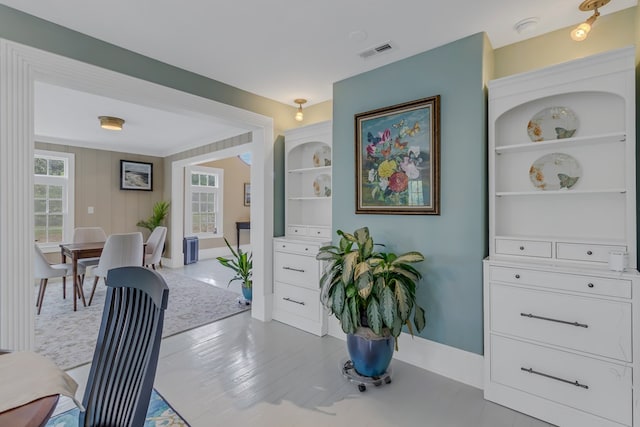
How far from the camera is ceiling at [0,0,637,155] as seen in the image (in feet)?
6.54

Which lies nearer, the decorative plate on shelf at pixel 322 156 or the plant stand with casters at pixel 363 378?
the plant stand with casters at pixel 363 378

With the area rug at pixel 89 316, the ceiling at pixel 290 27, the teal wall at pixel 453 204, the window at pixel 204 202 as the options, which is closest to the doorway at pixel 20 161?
the ceiling at pixel 290 27

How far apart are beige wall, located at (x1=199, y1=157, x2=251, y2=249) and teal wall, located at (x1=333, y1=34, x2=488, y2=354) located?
5960 mm

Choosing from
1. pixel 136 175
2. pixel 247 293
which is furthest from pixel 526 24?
pixel 136 175

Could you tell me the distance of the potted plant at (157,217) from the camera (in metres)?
6.65

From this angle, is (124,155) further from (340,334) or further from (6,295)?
(340,334)

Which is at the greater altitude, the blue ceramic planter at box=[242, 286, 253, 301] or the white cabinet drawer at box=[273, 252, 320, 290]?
the white cabinet drawer at box=[273, 252, 320, 290]

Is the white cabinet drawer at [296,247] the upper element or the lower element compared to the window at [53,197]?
lower

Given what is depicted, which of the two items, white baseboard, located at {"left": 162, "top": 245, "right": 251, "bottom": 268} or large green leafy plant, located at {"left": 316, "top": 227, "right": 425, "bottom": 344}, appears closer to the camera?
large green leafy plant, located at {"left": 316, "top": 227, "right": 425, "bottom": 344}

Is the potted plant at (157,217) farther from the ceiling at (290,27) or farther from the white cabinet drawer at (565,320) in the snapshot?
the white cabinet drawer at (565,320)

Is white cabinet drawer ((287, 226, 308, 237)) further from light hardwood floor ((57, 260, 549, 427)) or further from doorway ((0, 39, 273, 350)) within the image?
doorway ((0, 39, 273, 350))

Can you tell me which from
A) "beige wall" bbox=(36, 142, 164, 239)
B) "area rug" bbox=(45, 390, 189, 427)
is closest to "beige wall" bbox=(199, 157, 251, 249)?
"beige wall" bbox=(36, 142, 164, 239)

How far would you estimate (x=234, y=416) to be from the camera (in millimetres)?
1960

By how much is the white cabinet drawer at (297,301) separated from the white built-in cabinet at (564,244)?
1.61m
